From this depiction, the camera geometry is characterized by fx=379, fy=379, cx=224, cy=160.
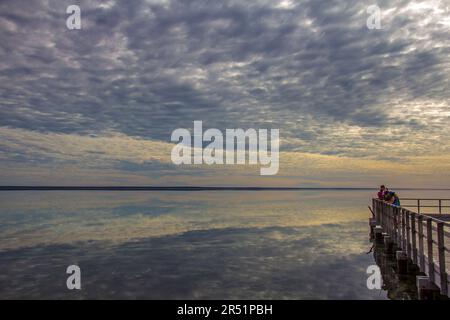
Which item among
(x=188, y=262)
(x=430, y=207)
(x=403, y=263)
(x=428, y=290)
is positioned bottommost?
(x=430, y=207)

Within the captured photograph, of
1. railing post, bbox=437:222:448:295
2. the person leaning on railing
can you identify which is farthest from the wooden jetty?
the person leaning on railing

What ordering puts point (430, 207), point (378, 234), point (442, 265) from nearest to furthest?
point (442, 265)
point (378, 234)
point (430, 207)

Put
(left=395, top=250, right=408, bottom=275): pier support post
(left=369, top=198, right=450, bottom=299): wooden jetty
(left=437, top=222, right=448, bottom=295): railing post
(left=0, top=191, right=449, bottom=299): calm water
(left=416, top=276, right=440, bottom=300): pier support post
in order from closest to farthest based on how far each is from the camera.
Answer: (left=437, top=222, right=448, bottom=295): railing post → (left=369, top=198, right=450, bottom=299): wooden jetty → (left=416, top=276, right=440, bottom=300): pier support post → (left=0, top=191, right=449, bottom=299): calm water → (left=395, top=250, right=408, bottom=275): pier support post

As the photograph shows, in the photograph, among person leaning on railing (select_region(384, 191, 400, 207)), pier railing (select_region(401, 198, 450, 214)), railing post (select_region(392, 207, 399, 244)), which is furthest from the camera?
pier railing (select_region(401, 198, 450, 214))

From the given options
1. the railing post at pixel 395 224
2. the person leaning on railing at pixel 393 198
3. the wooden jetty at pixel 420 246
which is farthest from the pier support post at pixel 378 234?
the railing post at pixel 395 224

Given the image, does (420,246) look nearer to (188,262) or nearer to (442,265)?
(442,265)

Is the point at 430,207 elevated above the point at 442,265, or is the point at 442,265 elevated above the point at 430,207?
the point at 442,265

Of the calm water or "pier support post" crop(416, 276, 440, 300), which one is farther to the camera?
the calm water

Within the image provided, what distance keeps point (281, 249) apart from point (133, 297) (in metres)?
12.5

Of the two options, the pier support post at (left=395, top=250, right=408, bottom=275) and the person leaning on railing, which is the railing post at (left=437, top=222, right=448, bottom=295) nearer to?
the pier support post at (left=395, top=250, right=408, bottom=275)

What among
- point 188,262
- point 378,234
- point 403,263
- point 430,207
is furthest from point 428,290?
point 430,207

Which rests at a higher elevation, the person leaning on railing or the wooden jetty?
the person leaning on railing

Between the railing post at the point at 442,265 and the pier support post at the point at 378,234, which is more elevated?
the railing post at the point at 442,265

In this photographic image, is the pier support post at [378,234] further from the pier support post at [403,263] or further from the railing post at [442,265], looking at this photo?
the railing post at [442,265]
